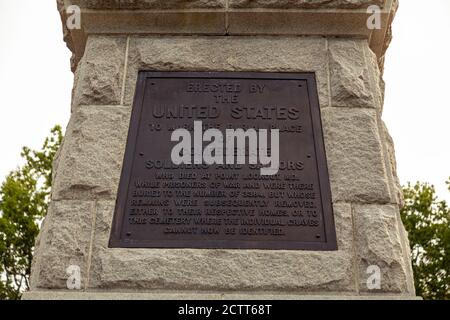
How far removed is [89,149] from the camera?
13.9 feet

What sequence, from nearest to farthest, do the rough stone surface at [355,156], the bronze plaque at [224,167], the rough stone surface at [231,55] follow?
the bronze plaque at [224,167] → the rough stone surface at [355,156] → the rough stone surface at [231,55]

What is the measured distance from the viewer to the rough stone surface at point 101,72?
14.6ft

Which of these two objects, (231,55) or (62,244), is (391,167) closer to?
(231,55)

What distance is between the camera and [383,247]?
12.7 feet

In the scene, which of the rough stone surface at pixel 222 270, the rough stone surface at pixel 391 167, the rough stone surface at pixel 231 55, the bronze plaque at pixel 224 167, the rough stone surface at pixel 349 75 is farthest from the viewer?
the rough stone surface at pixel 231 55

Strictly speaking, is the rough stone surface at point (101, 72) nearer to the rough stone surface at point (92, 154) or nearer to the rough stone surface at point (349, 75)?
the rough stone surface at point (92, 154)

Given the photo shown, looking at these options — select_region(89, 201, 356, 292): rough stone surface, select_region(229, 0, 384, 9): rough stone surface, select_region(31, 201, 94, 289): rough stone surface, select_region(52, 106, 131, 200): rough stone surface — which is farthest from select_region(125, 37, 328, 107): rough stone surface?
select_region(89, 201, 356, 292): rough stone surface

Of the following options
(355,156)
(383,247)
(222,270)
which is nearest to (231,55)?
(355,156)

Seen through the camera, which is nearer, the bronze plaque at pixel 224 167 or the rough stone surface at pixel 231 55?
the bronze plaque at pixel 224 167

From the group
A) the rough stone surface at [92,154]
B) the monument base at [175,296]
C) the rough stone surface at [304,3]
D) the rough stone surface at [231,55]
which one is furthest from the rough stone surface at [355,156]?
the rough stone surface at [92,154]

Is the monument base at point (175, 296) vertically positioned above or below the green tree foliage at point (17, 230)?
below

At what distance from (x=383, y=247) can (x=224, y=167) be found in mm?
1284

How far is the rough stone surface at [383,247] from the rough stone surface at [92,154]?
1.81 meters

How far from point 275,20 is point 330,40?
0.50 metres
